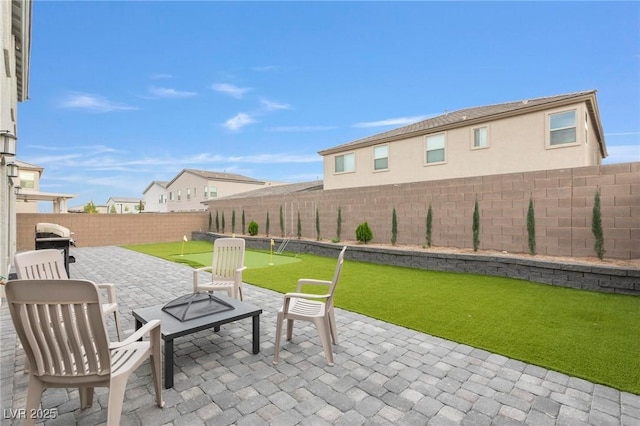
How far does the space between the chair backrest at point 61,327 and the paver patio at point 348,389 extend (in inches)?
24.9

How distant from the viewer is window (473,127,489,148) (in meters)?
11.5

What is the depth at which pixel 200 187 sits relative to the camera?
1131 inches

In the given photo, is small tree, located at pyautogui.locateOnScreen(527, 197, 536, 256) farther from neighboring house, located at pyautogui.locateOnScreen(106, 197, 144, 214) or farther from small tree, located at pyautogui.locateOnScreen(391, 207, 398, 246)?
neighboring house, located at pyautogui.locateOnScreen(106, 197, 144, 214)

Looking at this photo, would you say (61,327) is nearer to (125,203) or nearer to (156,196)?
(156,196)

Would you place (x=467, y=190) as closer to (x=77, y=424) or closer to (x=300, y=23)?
(x=77, y=424)

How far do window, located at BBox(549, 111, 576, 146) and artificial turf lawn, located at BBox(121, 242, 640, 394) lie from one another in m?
6.04

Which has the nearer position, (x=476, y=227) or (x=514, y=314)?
(x=514, y=314)

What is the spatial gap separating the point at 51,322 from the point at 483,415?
10.4 ft

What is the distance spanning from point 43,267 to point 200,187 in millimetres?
26846

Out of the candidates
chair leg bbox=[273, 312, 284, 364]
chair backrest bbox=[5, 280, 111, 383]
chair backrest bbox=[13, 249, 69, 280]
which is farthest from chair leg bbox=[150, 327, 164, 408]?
chair backrest bbox=[13, 249, 69, 280]

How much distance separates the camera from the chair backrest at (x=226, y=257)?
5.19 meters

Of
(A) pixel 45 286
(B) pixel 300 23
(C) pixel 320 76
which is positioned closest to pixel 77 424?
(A) pixel 45 286

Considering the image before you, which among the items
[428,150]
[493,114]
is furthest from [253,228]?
[493,114]

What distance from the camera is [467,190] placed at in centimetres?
863
